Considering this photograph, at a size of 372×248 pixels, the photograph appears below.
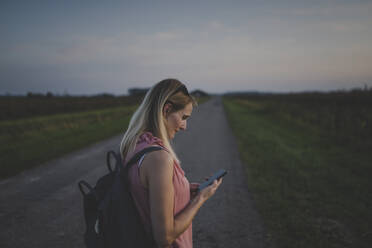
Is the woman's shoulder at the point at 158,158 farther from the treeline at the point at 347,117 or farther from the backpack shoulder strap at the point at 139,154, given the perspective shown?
the treeline at the point at 347,117

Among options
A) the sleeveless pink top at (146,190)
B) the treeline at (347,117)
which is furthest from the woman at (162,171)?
the treeline at (347,117)

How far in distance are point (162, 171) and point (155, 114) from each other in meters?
0.36

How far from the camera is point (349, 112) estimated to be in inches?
512

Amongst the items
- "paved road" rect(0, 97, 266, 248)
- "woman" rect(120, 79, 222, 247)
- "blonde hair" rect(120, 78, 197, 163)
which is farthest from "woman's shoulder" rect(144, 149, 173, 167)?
"paved road" rect(0, 97, 266, 248)

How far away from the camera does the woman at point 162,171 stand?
1.11 m

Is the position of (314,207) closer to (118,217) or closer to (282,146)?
(118,217)

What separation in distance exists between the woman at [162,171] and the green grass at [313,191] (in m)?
2.39

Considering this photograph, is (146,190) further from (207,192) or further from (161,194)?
(207,192)

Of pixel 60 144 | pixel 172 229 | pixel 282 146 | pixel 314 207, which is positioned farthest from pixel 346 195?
pixel 60 144

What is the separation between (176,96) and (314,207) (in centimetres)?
390

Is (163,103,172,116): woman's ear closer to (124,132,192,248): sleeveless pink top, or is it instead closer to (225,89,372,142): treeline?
(124,132,192,248): sleeveless pink top

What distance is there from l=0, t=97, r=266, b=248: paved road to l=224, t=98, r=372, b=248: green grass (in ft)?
1.16

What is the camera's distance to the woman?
111 centimetres

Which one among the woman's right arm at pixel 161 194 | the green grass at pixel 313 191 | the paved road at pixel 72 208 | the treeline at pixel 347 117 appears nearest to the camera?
the woman's right arm at pixel 161 194
